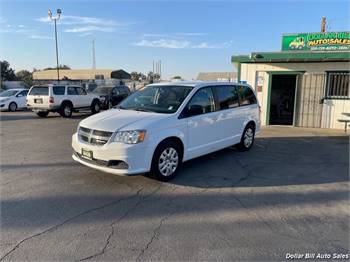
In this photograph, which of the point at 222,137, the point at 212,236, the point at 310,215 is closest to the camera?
the point at 212,236

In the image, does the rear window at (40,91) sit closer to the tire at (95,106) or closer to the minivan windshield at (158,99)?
the tire at (95,106)

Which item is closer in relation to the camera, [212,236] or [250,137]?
[212,236]

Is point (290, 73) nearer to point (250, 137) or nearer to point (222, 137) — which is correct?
point (250, 137)

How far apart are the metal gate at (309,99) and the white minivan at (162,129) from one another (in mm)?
5945

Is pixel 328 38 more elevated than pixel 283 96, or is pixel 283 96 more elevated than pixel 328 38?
pixel 328 38

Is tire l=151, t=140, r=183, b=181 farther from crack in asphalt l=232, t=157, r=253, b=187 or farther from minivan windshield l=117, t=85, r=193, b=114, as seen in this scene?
crack in asphalt l=232, t=157, r=253, b=187

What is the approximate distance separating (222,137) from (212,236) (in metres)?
3.41

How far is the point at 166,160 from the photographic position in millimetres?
5184

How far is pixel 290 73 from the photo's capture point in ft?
39.7

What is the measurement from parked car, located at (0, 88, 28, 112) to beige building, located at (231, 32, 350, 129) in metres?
15.2

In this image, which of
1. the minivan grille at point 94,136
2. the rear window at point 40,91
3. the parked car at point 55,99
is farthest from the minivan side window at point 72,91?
the minivan grille at point 94,136

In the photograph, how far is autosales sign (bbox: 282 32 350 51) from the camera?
517 inches

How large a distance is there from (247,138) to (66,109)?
11.2 metres

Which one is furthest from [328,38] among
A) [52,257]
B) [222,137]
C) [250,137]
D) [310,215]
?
[52,257]
